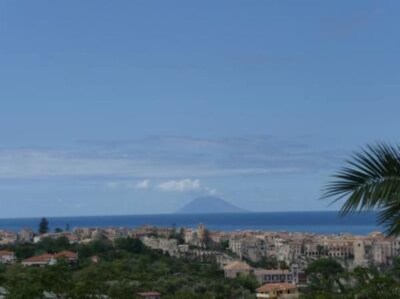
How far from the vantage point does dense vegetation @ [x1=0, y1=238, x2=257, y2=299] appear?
8984mm

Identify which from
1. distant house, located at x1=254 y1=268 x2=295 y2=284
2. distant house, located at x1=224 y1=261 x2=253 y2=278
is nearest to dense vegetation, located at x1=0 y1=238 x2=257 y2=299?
distant house, located at x1=224 y1=261 x2=253 y2=278

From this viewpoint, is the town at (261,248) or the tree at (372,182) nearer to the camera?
the tree at (372,182)

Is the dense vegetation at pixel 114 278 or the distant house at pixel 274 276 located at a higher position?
the dense vegetation at pixel 114 278

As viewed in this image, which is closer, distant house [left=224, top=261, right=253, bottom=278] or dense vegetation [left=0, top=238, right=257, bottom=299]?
dense vegetation [left=0, top=238, right=257, bottom=299]

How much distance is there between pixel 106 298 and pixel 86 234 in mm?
72214

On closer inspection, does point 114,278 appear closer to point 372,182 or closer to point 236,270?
point 372,182

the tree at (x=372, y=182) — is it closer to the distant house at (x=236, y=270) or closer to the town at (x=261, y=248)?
the distant house at (x=236, y=270)

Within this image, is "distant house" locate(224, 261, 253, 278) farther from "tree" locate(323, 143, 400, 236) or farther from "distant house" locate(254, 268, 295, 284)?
"tree" locate(323, 143, 400, 236)

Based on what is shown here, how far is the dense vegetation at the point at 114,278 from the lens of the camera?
8984 millimetres

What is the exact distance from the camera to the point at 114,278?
11.8m

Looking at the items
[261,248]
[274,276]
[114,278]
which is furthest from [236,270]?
[114,278]

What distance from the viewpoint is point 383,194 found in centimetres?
339

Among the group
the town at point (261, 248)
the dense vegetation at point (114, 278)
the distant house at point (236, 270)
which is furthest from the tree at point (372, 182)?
the town at point (261, 248)

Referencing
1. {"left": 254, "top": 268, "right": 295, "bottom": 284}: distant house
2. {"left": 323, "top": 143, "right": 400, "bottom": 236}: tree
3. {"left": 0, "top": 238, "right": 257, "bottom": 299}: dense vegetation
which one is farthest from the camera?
{"left": 254, "top": 268, "right": 295, "bottom": 284}: distant house
